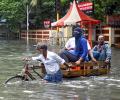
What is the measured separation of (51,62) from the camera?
45.9ft

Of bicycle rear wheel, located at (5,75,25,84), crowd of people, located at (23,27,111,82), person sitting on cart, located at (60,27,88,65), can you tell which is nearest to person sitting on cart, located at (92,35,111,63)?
crowd of people, located at (23,27,111,82)

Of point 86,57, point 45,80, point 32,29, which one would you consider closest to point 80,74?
point 86,57

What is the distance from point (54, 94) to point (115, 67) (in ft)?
28.1

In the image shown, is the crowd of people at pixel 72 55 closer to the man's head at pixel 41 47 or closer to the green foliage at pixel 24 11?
the man's head at pixel 41 47

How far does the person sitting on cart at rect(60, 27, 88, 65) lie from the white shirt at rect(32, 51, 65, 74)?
2.14m

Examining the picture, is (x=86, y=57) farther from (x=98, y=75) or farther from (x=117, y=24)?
(x=117, y=24)

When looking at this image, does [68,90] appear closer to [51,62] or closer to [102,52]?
[51,62]

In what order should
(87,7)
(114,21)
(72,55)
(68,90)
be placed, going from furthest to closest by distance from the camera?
(114,21) < (87,7) < (72,55) < (68,90)

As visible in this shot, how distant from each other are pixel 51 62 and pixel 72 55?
2485 mm

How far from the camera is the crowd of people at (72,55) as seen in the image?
45.8 feet

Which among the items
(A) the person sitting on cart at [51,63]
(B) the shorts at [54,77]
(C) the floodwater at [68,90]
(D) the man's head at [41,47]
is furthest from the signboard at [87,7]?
(D) the man's head at [41,47]

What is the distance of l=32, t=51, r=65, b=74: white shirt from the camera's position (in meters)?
13.9

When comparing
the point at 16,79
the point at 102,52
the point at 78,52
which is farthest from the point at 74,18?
the point at 16,79

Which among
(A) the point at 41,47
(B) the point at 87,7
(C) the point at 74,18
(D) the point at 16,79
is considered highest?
(B) the point at 87,7
